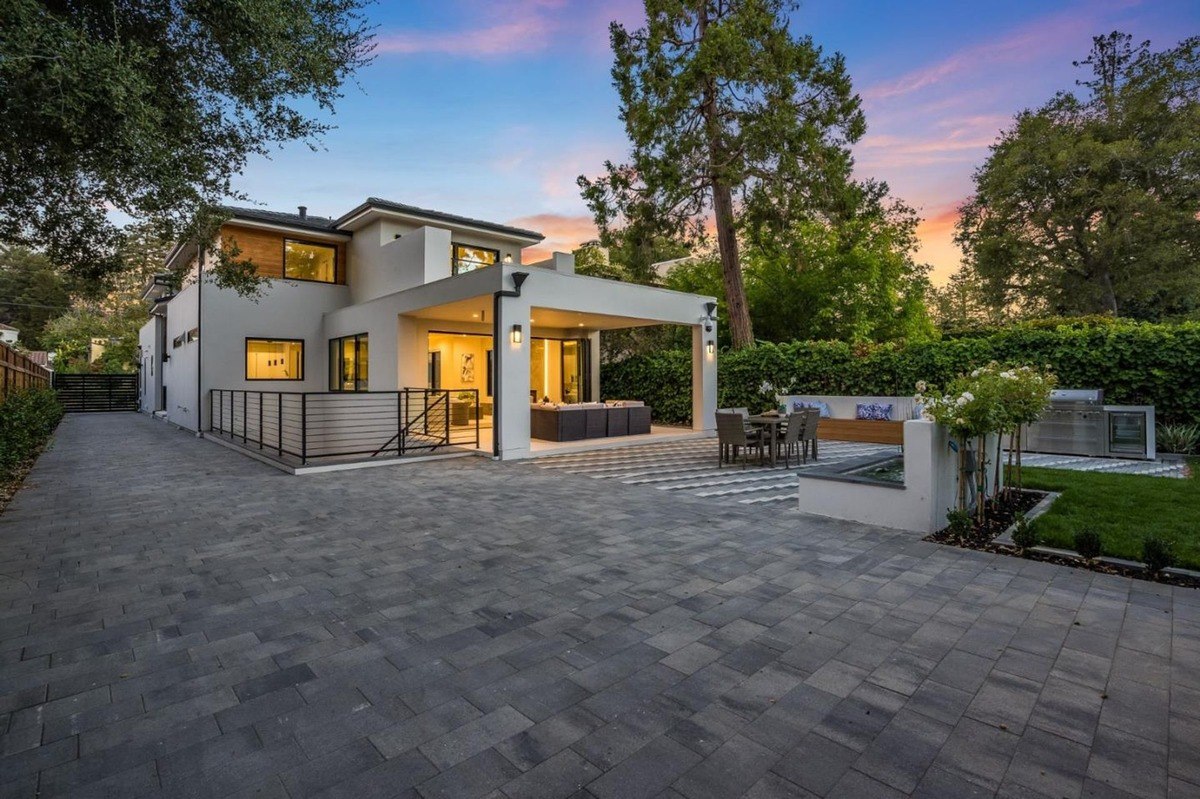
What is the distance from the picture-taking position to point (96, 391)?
79.9 ft

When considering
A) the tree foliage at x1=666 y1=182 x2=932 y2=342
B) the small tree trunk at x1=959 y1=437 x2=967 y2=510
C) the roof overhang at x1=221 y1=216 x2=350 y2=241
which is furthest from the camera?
the tree foliage at x1=666 y1=182 x2=932 y2=342

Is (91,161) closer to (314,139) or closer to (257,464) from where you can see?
(314,139)

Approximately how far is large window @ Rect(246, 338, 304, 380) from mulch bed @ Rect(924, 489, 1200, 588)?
15.2 metres

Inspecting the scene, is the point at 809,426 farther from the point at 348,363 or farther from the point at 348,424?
the point at 348,363

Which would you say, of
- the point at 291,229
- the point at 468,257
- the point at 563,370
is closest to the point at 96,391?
the point at 291,229

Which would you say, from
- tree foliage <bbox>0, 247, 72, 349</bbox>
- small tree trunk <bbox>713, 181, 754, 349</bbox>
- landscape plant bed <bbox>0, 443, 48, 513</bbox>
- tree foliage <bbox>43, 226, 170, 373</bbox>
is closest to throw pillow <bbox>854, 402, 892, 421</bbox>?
small tree trunk <bbox>713, 181, 754, 349</bbox>

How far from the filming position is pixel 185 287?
15469mm

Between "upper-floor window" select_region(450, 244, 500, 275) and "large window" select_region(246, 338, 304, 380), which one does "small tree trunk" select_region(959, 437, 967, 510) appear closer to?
"upper-floor window" select_region(450, 244, 500, 275)

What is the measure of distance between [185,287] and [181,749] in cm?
1734

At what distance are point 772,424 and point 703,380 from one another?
4628 millimetres

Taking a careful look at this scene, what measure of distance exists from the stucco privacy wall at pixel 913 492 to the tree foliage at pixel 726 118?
396 inches

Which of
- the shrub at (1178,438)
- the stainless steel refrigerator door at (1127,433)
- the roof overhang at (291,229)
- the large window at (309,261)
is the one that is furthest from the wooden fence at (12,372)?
the shrub at (1178,438)

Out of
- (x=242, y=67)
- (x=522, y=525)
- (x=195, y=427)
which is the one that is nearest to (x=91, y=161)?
(x=242, y=67)

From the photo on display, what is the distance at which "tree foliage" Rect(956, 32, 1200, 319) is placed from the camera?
58.9 feet
